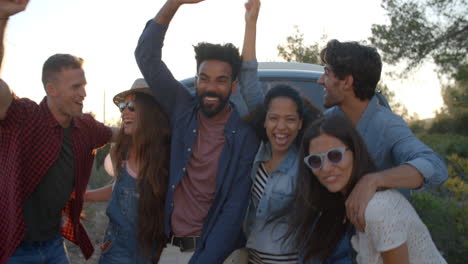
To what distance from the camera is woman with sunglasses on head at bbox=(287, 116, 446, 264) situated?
2.59m

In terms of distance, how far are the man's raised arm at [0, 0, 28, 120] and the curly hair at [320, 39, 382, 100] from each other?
6.19 feet

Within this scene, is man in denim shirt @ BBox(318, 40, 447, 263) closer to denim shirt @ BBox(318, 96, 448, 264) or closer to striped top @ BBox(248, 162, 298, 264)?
denim shirt @ BBox(318, 96, 448, 264)

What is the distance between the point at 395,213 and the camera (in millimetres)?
2600

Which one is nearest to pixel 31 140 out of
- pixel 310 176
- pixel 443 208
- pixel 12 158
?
pixel 12 158

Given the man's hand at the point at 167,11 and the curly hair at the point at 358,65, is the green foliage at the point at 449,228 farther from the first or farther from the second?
the man's hand at the point at 167,11

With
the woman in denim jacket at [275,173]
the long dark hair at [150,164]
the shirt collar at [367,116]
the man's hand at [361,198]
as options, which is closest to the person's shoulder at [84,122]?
the long dark hair at [150,164]

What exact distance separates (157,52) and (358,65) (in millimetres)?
1270

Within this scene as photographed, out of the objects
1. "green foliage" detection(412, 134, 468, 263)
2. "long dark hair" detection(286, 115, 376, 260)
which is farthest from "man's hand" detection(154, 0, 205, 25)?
"green foliage" detection(412, 134, 468, 263)

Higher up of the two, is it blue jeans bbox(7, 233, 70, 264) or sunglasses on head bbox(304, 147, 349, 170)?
sunglasses on head bbox(304, 147, 349, 170)

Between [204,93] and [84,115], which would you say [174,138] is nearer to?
[204,93]

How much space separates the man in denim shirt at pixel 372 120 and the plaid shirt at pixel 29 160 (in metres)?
1.67

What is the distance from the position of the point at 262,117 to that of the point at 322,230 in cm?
87

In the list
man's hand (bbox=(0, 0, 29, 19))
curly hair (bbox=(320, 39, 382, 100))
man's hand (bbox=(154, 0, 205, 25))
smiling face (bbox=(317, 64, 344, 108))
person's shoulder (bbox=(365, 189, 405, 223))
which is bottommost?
person's shoulder (bbox=(365, 189, 405, 223))

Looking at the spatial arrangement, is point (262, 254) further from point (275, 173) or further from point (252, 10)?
point (252, 10)
